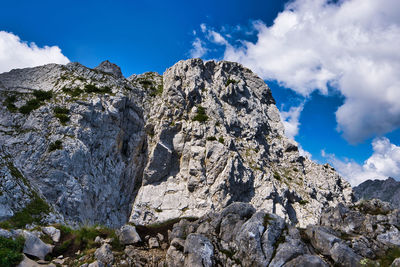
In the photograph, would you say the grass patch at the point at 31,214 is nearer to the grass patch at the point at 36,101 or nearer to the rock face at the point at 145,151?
the rock face at the point at 145,151

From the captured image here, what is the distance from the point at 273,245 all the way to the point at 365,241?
16.8ft

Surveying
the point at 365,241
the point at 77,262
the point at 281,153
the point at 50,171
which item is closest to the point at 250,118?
the point at 281,153

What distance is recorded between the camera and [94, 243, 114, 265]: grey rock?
12703 mm

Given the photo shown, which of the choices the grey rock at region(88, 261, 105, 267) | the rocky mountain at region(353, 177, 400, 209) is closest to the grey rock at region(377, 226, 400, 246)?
the grey rock at region(88, 261, 105, 267)

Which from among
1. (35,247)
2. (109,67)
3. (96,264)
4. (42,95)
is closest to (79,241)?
(35,247)

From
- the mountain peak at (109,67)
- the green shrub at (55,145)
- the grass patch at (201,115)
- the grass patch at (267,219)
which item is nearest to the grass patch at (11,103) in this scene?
the green shrub at (55,145)

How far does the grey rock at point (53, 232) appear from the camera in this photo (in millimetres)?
14486

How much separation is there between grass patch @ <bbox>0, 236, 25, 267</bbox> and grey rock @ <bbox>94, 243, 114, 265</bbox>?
11.7 ft

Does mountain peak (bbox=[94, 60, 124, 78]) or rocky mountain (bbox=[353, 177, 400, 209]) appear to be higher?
rocky mountain (bbox=[353, 177, 400, 209])

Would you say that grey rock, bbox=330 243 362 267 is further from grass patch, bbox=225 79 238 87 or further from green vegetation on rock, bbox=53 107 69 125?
grass patch, bbox=225 79 238 87

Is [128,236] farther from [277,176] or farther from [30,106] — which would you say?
[277,176]

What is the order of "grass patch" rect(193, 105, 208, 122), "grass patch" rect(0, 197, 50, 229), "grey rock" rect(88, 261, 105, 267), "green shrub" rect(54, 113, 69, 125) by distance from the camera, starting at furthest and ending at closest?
"grass patch" rect(193, 105, 208, 122)
"green shrub" rect(54, 113, 69, 125)
"grass patch" rect(0, 197, 50, 229)
"grey rock" rect(88, 261, 105, 267)

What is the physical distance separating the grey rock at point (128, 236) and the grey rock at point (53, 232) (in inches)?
147

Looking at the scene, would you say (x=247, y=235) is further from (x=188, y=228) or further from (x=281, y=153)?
(x=281, y=153)
